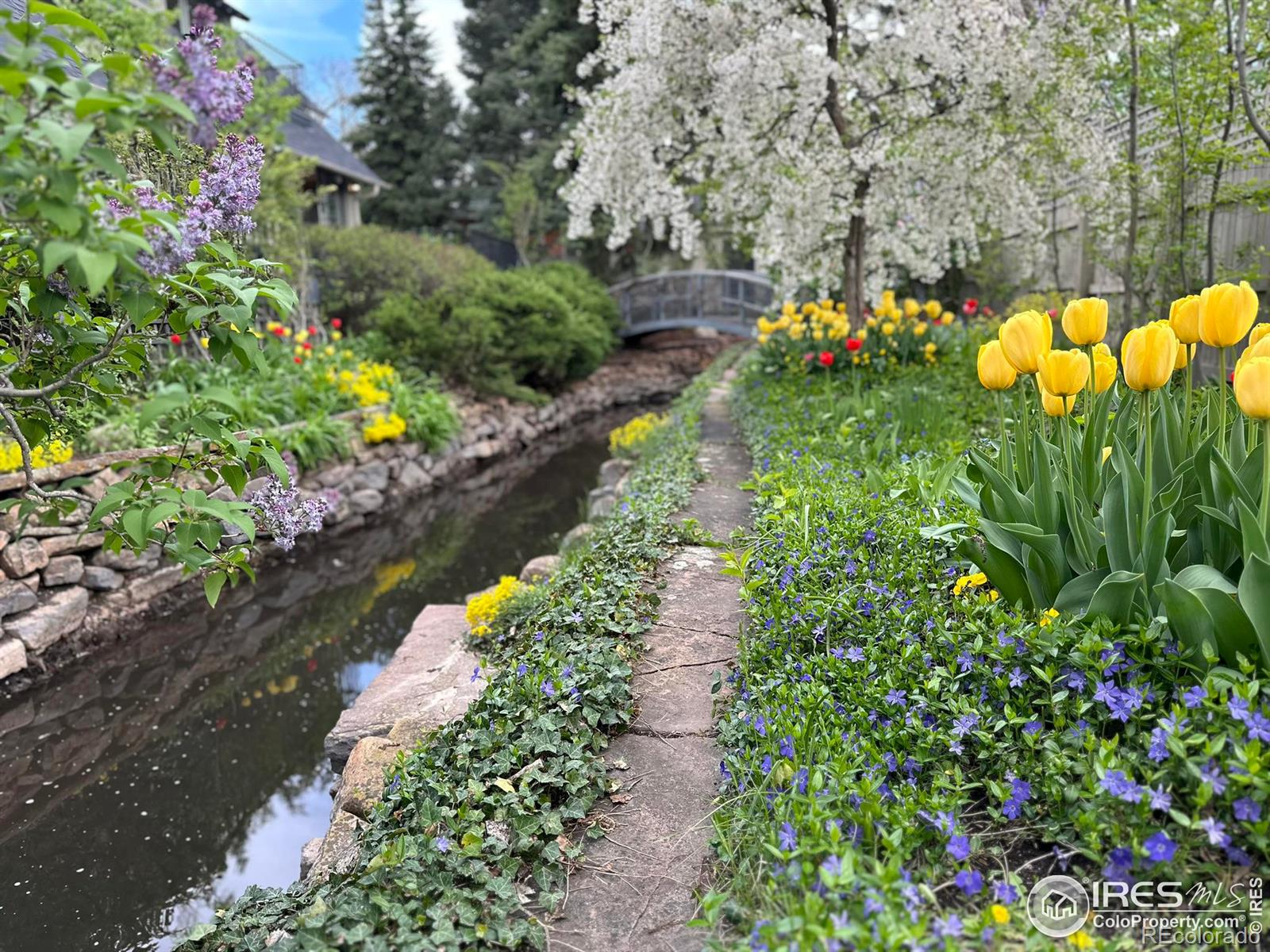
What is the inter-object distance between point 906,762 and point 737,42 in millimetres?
6739

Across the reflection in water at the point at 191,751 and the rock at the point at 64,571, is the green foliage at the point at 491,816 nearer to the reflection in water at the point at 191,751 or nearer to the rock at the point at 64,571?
the reflection in water at the point at 191,751

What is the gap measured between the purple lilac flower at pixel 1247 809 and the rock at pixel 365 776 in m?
2.08

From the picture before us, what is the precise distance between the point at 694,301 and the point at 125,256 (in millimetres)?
16355

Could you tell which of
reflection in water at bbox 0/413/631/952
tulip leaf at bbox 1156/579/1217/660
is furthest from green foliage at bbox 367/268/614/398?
tulip leaf at bbox 1156/579/1217/660

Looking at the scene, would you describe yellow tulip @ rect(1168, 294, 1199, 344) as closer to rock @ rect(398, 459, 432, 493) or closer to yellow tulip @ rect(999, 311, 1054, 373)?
yellow tulip @ rect(999, 311, 1054, 373)

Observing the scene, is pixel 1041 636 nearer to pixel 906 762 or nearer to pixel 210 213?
pixel 906 762

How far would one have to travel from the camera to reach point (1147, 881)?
1445 millimetres

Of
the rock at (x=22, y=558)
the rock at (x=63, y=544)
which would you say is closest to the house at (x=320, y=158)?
the rock at (x=63, y=544)

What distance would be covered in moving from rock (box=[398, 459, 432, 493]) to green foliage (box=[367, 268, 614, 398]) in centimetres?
223

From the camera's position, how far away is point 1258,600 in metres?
1.57

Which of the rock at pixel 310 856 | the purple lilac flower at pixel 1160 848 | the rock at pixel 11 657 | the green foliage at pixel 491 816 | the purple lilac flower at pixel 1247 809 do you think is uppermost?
the purple lilac flower at pixel 1247 809

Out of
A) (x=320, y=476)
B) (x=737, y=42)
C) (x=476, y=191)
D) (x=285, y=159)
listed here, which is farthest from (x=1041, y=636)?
(x=476, y=191)

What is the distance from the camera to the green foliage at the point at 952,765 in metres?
1.42

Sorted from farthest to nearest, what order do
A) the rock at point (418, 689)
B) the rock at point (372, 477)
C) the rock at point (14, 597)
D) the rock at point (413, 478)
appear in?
the rock at point (413, 478) < the rock at point (372, 477) < the rock at point (14, 597) < the rock at point (418, 689)
